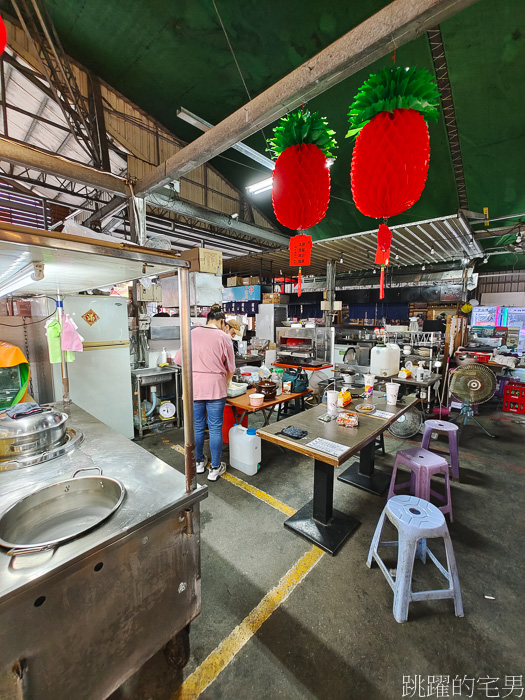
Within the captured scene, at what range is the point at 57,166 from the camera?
3.33 m

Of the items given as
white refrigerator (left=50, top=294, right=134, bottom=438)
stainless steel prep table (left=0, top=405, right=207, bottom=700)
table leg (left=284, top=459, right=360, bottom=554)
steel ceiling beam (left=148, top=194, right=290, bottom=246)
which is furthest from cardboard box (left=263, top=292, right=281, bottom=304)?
stainless steel prep table (left=0, top=405, right=207, bottom=700)

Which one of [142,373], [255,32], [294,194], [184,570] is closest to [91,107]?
[255,32]

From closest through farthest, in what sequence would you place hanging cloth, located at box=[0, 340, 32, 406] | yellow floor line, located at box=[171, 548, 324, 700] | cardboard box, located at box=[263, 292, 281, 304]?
yellow floor line, located at box=[171, 548, 324, 700], hanging cloth, located at box=[0, 340, 32, 406], cardboard box, located at box=[263, 292, 281, 304]

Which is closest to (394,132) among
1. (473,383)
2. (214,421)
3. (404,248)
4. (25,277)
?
(25,277)

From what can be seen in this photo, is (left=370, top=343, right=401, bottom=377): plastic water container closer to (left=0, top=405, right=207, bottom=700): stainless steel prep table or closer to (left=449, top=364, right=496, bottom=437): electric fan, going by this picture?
(left=449, top=364, right=496, bottom=437): electric fan

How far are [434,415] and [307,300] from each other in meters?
9.45

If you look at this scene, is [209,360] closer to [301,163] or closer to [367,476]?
[301,163]

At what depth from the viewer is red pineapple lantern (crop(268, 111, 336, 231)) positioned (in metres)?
1.92

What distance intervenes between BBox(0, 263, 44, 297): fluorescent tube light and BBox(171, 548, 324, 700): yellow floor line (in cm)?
237

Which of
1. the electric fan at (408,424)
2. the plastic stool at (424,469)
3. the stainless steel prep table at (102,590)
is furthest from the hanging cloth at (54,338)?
the electric fan at (408,424)

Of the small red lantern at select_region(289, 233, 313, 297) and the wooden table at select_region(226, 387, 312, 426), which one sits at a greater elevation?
the small red lantern at select_region(289, 233, 313, 297)

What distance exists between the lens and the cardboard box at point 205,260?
4.90 metres

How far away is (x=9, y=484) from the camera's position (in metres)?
1.58

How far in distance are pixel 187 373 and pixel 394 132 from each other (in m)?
1.66
